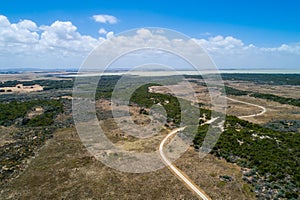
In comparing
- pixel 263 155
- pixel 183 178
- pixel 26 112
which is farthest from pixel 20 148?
pixel 263 155

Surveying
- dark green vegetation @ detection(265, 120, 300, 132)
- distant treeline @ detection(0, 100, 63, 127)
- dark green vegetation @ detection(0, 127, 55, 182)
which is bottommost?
dark green vegetation @ detection(0, 127, 55, 182)

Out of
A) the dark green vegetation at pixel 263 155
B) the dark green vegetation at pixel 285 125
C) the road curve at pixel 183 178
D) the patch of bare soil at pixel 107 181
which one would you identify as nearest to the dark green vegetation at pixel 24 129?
the patch of bare soil at pixel 107 181

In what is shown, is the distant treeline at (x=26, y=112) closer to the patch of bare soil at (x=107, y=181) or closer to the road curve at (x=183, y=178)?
the patch of bare soil at (x=107, y=181)

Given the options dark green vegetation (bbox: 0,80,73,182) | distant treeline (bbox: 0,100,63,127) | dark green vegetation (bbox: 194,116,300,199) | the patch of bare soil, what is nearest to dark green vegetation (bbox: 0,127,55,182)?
dark green vegetation (bbox: 0,80,73,182)

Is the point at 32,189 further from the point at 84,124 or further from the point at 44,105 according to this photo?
the point at 44,105

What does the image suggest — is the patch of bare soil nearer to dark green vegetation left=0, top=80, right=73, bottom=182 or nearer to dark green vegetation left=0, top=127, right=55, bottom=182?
dark green vegetation left=0, top=127, right=55, bottom=182

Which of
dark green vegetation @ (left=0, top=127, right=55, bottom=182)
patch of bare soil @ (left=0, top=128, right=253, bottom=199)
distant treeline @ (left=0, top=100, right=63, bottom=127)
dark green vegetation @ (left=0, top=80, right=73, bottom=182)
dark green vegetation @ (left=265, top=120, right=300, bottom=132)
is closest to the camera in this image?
patch of bare soil @ (left=0, top=128, right=253, bottom=199)

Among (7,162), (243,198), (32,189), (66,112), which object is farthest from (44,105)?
(243,198)

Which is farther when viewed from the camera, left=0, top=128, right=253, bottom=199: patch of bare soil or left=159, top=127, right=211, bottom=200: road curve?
left=0, top=128, right=253, bottom=199: patch of bare soil
